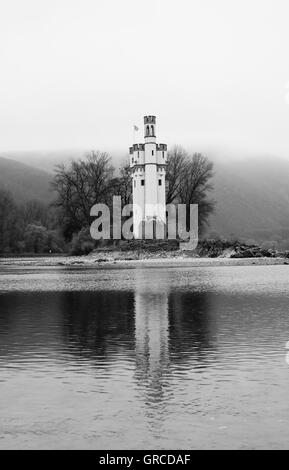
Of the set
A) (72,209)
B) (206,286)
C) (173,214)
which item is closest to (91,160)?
(72,209)

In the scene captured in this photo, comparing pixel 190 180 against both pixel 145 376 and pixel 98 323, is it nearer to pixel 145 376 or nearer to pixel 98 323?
pixel 98 323

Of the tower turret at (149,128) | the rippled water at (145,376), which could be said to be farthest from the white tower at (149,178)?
the rippled water at (145,376)

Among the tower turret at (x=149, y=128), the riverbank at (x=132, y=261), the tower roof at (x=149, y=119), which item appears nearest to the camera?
the riverbank at (x=132, y=261)

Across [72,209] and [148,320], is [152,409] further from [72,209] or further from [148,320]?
[72,209]

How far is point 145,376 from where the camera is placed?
46.0 ft

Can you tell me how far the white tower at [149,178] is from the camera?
3787 inches

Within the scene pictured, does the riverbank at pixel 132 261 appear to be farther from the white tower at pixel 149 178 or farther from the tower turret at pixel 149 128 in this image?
the tower turret at pixel 149 128

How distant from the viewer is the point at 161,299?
30578mm

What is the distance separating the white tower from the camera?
96188mm

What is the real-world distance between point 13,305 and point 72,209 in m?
72.7
